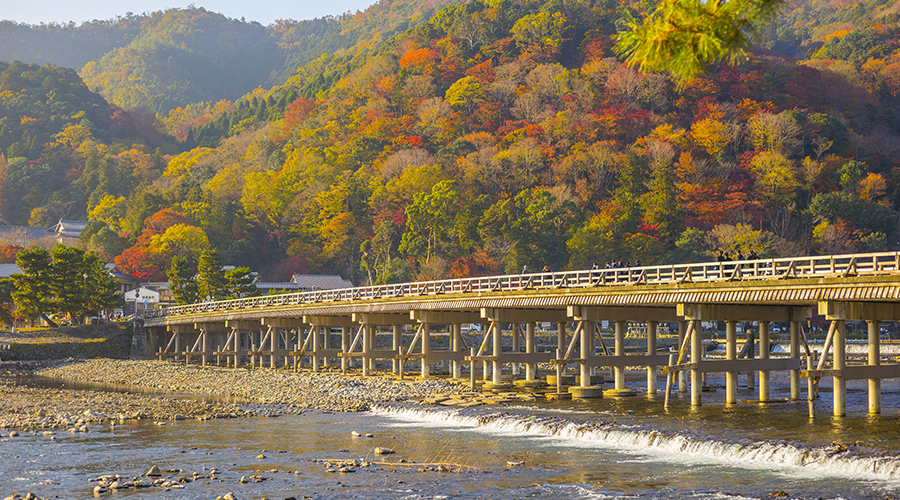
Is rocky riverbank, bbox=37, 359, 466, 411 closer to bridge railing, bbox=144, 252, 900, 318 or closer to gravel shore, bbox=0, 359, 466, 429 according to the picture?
gravel shore, bbox=0, 359, 466, 429

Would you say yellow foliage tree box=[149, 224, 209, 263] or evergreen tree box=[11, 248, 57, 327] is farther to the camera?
yellow foliage tree box=[149, 224, 209, 263]

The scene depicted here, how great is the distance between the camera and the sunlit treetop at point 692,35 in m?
10.5

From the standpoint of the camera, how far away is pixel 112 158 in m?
146

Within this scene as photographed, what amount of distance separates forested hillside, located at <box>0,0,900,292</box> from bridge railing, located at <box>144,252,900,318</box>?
99.0 feet

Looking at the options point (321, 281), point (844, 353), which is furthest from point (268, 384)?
point (321, 281)

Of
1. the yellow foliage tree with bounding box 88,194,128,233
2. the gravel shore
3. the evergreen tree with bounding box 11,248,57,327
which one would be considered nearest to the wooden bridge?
the gravel shore

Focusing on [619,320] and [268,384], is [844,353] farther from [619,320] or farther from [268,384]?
[268,384]

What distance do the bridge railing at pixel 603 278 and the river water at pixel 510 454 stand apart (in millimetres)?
4612

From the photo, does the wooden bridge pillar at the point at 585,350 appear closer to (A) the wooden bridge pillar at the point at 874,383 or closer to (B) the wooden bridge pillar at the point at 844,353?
(B) the wooden bridge pillar at the point at 844,353

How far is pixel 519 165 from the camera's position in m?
101

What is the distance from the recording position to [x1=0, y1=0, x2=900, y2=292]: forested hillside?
89.0 m

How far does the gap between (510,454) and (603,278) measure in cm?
1279

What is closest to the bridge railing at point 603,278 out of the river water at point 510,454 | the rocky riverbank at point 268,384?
the river water at point 510,454

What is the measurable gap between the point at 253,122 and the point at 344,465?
153m
